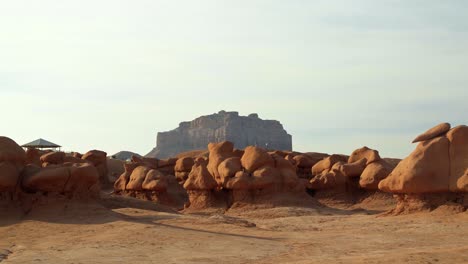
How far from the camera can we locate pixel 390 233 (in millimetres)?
19906

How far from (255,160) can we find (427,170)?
11.6 m

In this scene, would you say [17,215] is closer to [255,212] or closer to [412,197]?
[255,212]

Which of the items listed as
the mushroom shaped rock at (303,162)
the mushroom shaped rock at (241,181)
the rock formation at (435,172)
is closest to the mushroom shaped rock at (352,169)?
the mushroom shaped rock at (241,181)

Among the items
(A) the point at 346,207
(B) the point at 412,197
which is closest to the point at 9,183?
(B) the point at 412,197

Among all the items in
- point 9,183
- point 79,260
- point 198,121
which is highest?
point 198,121

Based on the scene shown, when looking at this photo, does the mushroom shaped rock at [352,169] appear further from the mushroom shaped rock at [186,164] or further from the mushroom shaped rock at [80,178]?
the mushroom shaped rock at [80,178]

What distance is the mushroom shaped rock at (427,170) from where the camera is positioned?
23859 mm

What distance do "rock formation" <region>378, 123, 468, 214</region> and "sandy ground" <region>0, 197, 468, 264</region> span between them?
864mm

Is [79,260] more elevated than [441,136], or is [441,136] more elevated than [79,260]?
[441,136]

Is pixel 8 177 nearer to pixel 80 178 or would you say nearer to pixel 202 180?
pixel 80 178

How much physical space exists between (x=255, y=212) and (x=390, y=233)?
12.0 meters

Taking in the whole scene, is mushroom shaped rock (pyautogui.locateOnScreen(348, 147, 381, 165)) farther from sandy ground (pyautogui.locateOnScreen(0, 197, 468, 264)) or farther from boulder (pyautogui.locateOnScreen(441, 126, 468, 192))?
boulder (pyautogui.locateOnScreen(441, 126, 468, 192))

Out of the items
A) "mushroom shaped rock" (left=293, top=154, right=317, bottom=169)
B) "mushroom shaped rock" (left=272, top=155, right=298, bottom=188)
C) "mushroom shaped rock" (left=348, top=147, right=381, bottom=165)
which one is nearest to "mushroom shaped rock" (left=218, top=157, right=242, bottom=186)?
"mushroom shaped rock" (left=272, top=155, right=298, bottom=188)

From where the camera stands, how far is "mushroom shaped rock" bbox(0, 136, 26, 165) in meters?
24.0
